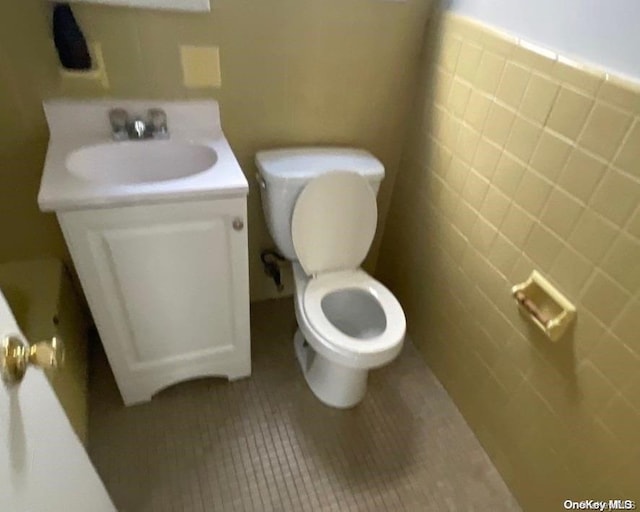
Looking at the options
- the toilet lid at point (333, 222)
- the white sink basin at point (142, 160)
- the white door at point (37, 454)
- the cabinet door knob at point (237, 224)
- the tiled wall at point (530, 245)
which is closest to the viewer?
the white door at point (37, 454)

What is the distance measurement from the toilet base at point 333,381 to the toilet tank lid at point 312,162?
2.02 ft

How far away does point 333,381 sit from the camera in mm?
1563

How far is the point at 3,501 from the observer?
518mm

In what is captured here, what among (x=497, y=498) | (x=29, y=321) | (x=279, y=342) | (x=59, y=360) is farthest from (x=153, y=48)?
(x=497, y=498)

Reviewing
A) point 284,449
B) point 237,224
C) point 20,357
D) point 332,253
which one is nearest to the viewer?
point 20,357

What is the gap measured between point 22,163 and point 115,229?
0.48 m

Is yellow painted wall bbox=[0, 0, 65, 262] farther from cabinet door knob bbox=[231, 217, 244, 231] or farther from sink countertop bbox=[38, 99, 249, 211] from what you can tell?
cabinet door knob bbox=[231, 217, 244, 231]

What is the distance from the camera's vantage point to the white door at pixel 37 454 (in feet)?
1.82

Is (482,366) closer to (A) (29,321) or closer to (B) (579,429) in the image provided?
(B) (579,429)

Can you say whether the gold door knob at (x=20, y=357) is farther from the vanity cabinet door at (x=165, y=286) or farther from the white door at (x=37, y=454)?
the vanity cabinet door at (x=165, y=286)

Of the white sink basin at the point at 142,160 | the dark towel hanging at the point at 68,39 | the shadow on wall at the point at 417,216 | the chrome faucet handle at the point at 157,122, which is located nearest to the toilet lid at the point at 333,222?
the shadow on wall at the point at 417,216

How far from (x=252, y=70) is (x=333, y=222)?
21.1 inches
